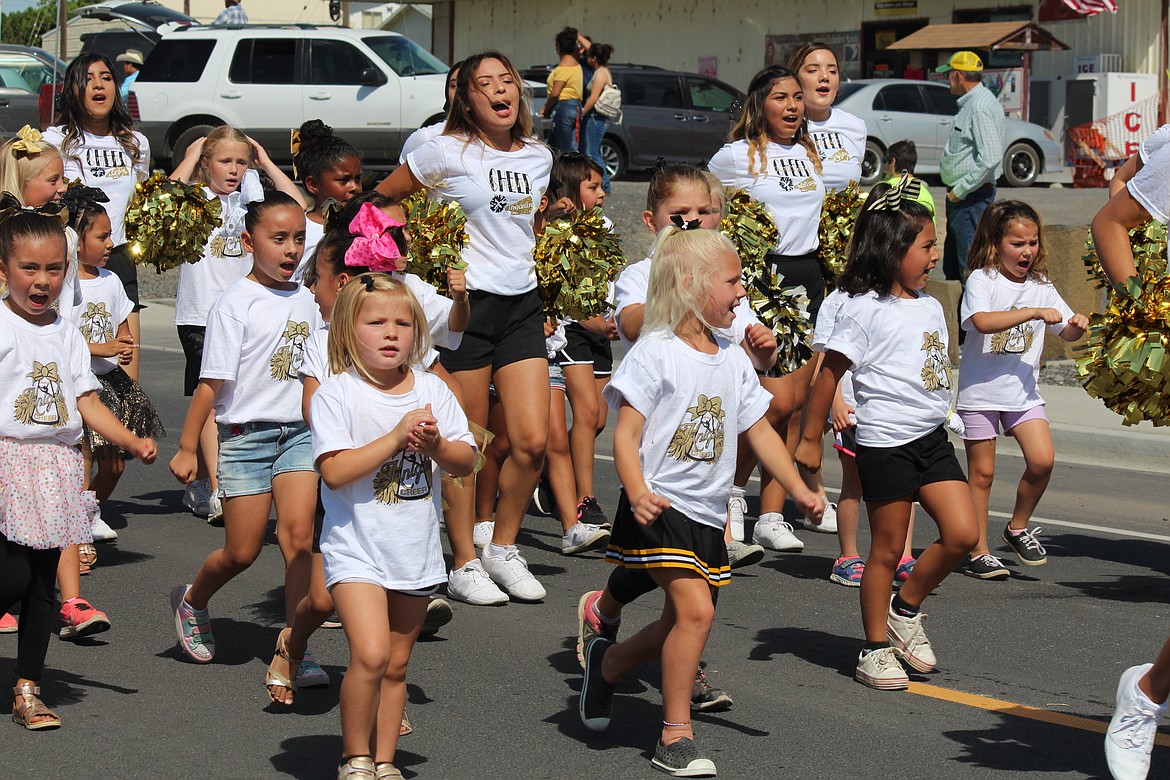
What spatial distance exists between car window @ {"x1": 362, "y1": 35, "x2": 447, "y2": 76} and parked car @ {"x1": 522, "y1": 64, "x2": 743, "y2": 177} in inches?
110

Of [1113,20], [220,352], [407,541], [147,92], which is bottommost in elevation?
[407,541]

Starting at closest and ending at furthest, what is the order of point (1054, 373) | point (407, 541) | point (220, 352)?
point (407, 541), point (220, 352), point (1054, 373)

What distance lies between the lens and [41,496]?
5.15 m

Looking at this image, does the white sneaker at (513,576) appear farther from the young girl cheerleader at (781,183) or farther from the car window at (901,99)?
the car window at (901,99)

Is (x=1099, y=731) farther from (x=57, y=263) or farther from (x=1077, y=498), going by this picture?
(x=1077, y=498)

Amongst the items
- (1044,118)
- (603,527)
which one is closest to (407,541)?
(603,527)

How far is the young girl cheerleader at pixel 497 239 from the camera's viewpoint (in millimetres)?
6633

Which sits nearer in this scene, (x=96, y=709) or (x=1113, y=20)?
(x=96, y=709)

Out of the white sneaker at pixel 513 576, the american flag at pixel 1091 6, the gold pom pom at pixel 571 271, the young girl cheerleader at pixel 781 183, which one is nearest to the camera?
the white sneaker at pixel 513 576

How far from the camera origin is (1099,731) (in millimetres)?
5215

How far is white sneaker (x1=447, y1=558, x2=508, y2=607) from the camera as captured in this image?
264 inches

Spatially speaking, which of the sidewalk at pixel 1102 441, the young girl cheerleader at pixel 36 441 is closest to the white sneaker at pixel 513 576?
the young girl cheerleader at pixel 36 441

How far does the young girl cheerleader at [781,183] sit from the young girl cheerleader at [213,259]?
239 cm

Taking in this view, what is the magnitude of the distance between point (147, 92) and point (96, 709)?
1677cm
